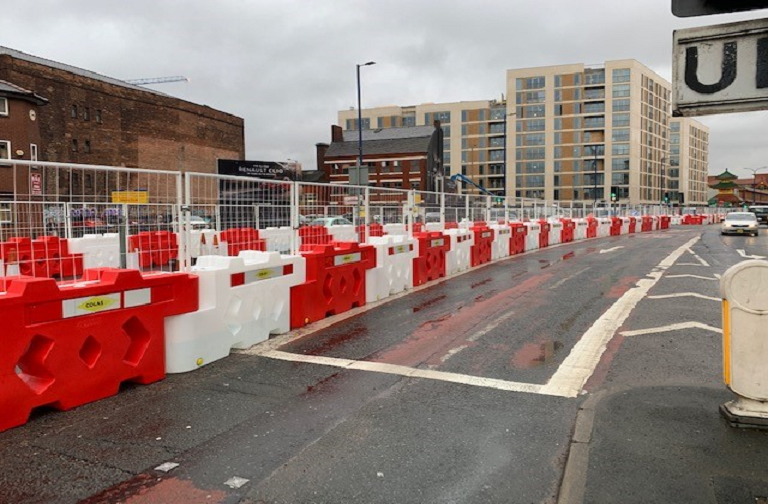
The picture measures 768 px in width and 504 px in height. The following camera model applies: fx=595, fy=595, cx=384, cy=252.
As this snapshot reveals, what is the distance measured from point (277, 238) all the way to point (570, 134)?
102 meters

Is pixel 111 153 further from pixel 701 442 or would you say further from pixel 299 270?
pixel 701 442

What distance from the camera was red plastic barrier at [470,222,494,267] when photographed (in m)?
16.3

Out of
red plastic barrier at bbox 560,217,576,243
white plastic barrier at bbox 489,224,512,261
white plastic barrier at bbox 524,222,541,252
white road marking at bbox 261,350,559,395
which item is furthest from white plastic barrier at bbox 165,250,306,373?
red plastic barrier at bbox 560,217,576,243

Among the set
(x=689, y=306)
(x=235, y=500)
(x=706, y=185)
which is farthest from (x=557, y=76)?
(x=235, y=500)

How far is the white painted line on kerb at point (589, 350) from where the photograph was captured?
17.8ft

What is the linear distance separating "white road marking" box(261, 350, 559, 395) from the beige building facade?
94007 millimetres

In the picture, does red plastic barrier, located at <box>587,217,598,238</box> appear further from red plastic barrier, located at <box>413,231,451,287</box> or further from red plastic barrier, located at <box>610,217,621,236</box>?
red plastic barrier, located at <box>413,231,451,287</box>

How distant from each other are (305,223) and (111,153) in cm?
5570

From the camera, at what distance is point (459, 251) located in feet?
49.9

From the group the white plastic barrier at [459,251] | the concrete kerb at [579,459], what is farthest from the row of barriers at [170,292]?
the concrete kerb at [579,459]

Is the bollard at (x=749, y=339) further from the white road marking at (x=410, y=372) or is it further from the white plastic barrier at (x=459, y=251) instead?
the white plastic barrier at (x=459, y=251)

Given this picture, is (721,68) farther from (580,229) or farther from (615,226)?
(615,226)

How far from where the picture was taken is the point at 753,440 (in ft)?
13.5

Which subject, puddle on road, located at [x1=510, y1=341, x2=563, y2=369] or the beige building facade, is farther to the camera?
the beige building facade
